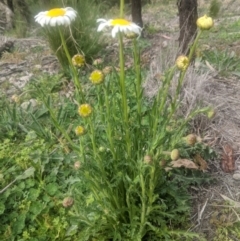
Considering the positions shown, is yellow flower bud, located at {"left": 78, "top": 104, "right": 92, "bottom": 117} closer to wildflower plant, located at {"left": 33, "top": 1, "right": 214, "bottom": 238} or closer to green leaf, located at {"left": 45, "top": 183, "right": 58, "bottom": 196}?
wildflower plant, located at {"left": 33, "top": 1, "right": 214, "bottom": 238}

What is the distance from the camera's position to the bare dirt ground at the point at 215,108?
1.85 m

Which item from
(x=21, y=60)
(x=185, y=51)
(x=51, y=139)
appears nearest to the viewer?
(x=51, y=139)

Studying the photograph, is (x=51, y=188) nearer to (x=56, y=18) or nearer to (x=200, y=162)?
(x=200, y=162)

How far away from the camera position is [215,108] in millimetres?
2357

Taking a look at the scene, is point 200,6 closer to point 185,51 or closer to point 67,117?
point 185,51

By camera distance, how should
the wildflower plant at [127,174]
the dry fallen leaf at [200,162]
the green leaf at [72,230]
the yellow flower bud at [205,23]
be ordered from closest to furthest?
Result: the yellow flower bud at [205,23], the wildflower plant at [127,174], the green leaf at [72,230], the dry fallen leaf at [200,162]

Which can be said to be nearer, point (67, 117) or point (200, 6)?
point (67, 117)

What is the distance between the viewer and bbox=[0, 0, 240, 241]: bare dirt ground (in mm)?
1852

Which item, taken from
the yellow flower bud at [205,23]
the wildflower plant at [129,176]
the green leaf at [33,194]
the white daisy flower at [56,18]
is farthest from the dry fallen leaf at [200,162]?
the white daisy flower at [56,18]

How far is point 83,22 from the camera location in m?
3.33

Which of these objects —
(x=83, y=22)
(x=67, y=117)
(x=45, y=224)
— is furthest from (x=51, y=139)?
(x=83, y=22)

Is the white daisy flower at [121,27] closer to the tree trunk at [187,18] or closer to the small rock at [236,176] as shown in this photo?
the small rock at [236,176]

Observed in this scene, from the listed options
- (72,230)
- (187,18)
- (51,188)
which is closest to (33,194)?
(51,188)

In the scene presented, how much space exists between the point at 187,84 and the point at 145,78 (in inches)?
16.4
